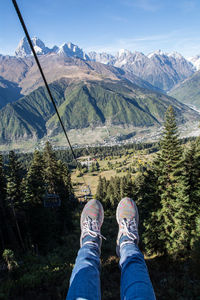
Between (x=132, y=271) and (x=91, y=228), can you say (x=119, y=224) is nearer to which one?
(x=91, y=228)

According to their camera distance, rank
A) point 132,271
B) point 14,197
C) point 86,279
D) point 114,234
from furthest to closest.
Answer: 1. point 114,234
2. point 14,197
3. point 132,271
4. point 86,279

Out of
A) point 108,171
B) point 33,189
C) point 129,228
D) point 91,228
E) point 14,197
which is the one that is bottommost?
point 108,171

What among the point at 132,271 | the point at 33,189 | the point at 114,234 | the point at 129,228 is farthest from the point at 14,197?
the point at 132,271

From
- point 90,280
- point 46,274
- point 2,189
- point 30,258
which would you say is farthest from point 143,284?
point 2,189

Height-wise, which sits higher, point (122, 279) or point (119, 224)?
point (122, 279)

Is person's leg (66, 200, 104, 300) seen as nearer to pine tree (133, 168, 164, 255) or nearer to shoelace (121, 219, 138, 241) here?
shoelace (121, 219, 138, 241)

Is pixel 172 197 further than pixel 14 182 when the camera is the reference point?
A: No

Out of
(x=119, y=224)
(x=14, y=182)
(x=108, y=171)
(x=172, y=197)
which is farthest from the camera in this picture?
(x=108, y=171)
